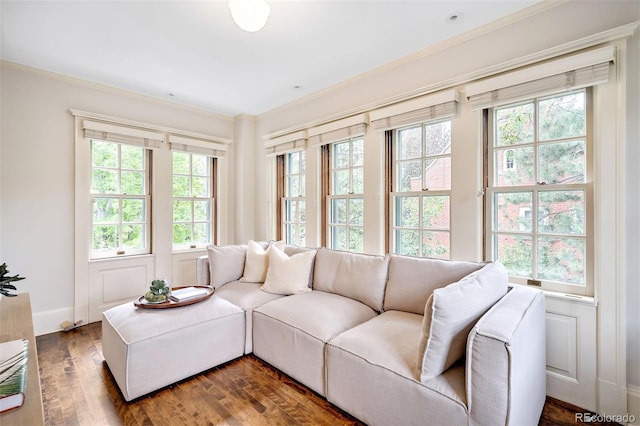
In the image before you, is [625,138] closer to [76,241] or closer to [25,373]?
[25,373]

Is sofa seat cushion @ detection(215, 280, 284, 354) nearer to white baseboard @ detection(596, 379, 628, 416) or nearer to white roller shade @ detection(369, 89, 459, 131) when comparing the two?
white roller shade @ detection(369, 89, 459, 131)

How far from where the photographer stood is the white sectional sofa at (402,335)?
1309mm

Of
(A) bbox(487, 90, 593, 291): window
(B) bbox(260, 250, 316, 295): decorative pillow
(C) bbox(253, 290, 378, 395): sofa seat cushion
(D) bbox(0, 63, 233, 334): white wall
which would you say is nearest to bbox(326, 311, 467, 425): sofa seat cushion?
(C) bbox(253, 290, 378, 395): sofa seat cushion

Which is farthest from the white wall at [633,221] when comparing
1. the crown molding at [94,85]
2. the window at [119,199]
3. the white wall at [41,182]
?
the white wall at [41,182]

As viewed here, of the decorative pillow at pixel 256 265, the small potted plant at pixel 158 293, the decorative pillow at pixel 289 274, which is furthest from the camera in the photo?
the decorative pillow at pixel 256 265

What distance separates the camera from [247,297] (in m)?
2.67

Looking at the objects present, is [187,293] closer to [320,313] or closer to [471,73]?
[320,313]

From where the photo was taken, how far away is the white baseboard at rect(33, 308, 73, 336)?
2.94 m

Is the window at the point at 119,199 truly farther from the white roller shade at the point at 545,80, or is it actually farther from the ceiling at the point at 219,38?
the white roller shade at the point at 545,80

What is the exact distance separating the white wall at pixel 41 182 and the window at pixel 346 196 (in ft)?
9.16

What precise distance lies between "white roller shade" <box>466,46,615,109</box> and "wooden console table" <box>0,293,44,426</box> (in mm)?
2976

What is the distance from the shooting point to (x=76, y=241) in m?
3.16

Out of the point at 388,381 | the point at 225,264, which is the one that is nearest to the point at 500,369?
the point at 388,381

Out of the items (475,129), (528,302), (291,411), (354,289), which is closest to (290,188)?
(354,289)
